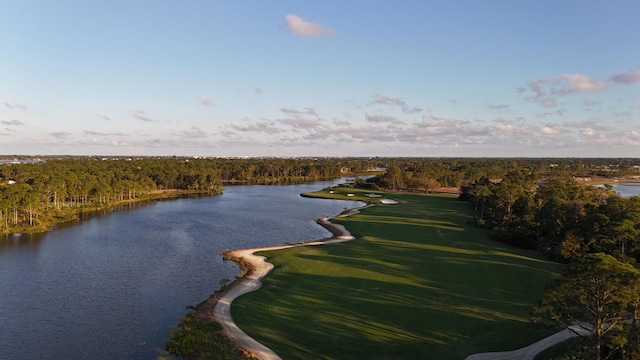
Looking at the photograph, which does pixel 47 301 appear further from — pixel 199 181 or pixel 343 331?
pixel 199 181

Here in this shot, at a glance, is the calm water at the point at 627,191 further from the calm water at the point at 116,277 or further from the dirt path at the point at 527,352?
the dirt path at the point at 527,352

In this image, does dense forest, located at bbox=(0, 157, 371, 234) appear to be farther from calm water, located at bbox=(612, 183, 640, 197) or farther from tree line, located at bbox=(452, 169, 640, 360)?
calm water, located at bbox=(612, 183, 640, 197)

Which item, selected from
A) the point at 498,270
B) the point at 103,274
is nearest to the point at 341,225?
the point at 498,270

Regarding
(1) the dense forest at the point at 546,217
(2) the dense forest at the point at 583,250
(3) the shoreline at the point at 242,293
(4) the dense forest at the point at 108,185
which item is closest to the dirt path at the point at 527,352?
(2) the dense forest at the point at 583,250

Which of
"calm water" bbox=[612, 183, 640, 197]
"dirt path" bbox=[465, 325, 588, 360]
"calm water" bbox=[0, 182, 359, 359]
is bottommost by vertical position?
"calm water" bbox=[0, 182, 359, 359]

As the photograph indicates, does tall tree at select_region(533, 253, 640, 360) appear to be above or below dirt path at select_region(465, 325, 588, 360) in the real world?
above

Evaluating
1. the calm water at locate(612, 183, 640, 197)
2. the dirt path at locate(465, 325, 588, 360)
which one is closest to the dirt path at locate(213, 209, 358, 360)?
the dirt path at locate(465, 325, 588, 360)
